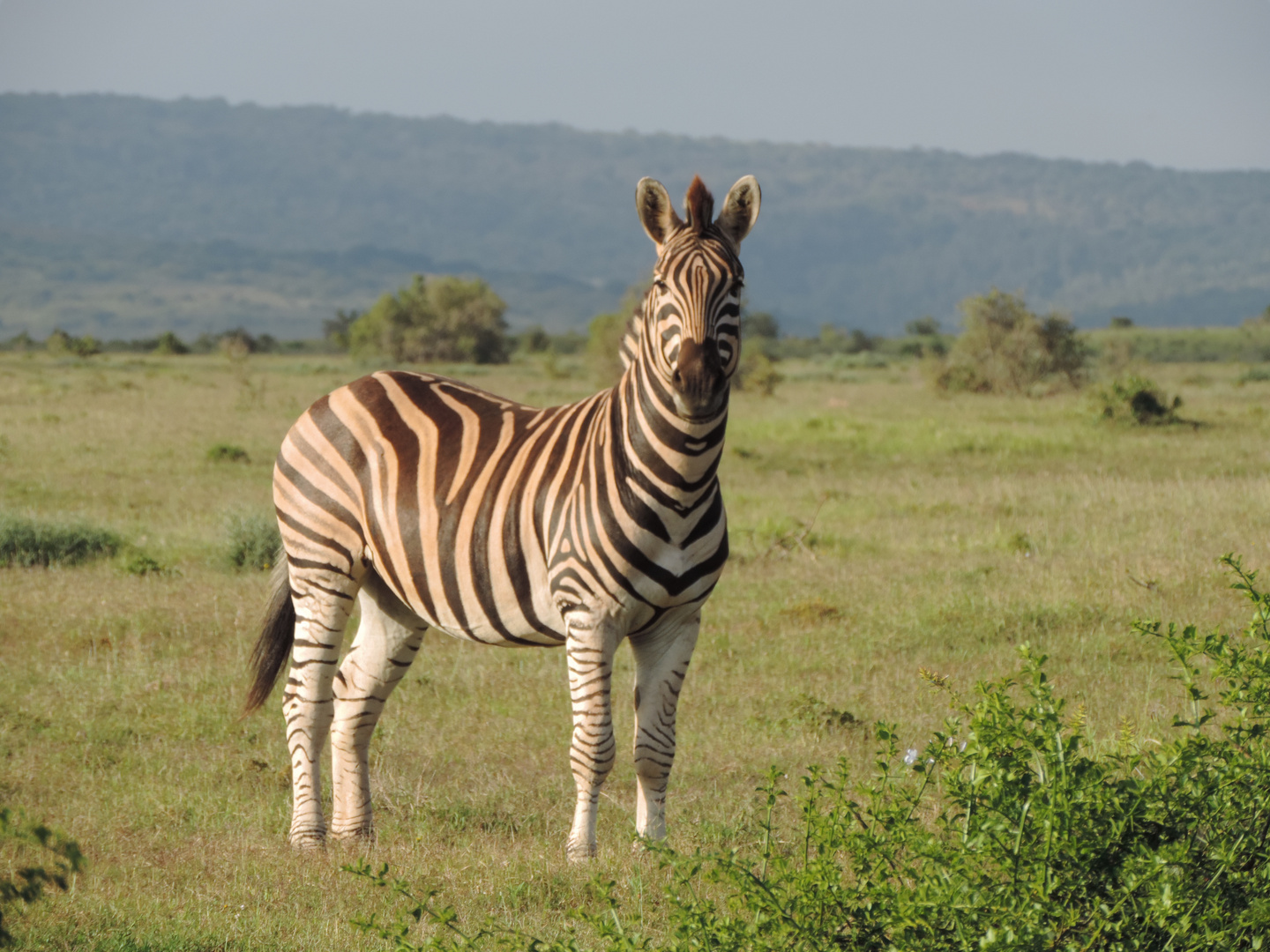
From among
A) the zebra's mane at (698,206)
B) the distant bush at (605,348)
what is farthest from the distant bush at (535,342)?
the zebra's mane at (698,206)

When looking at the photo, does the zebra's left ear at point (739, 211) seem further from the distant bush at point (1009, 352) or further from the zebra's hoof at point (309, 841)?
the distant bush at point (1009, 352)

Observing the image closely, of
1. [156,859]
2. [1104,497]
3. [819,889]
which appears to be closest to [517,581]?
[156,859]

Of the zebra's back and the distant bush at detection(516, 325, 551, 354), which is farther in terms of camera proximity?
the distant bush at detection(516, 325, 551, 354)

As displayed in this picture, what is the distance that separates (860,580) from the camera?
10.5 meters

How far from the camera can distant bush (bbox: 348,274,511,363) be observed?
177 feet

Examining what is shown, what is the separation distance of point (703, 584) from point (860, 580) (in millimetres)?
5846

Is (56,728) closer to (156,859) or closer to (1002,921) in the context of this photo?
(156,859)

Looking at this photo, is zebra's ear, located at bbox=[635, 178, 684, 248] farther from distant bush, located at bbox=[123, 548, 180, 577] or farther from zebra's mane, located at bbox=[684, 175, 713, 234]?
distant bush, located at bbox=[123, 548, 180, 577]


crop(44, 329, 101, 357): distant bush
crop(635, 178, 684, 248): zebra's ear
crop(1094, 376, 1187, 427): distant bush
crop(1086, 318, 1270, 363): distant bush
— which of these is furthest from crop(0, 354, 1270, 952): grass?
crop(1086, 318, 1270, 363): distant bush

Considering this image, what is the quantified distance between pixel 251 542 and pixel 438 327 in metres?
44.1

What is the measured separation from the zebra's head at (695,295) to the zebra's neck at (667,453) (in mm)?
62

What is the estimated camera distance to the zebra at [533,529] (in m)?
4.71

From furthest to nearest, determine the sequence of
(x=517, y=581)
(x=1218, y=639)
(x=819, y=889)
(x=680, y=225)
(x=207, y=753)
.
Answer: (x=207, y=753) → (x=517, y=581) → (x=680, y=225) → (x=1218, y=639) → (x=819, y=889)

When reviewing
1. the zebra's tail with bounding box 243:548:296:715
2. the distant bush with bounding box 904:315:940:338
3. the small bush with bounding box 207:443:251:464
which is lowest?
the small bush with bounding box 207:443:251:464
